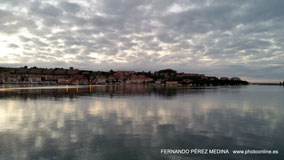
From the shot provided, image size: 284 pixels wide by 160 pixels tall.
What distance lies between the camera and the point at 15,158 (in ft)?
31.5

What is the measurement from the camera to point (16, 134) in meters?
13.6

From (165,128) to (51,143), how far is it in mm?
8700

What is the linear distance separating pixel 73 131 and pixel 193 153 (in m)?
9.27

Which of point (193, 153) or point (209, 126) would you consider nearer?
point (193, 153)

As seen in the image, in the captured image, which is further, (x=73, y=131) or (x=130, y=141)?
(x=73, y=131)

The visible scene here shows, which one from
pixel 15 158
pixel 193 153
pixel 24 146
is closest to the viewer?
pixel 15 158

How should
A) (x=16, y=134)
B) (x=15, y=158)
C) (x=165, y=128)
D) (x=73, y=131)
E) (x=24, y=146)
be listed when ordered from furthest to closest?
(x=165, y=128) → (x=73, y=131) → (x=16, y=134) → (x=24, y=146) → (x=15, y=158)

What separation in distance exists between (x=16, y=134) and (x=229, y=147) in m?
14.8

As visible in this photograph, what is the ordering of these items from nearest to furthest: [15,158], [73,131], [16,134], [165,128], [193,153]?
[15,158]
[193,153]
[16,134]
[73,131]
[165,128]

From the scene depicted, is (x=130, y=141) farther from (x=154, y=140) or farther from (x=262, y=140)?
(x=262, y=140)

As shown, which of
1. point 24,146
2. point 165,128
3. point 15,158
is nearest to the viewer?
point 15,158

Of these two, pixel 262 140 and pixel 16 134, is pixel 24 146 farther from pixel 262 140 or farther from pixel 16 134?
pixel 262 140

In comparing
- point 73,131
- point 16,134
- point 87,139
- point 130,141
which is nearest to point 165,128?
point 130,141

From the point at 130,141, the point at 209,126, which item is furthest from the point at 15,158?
the point at 209,126
